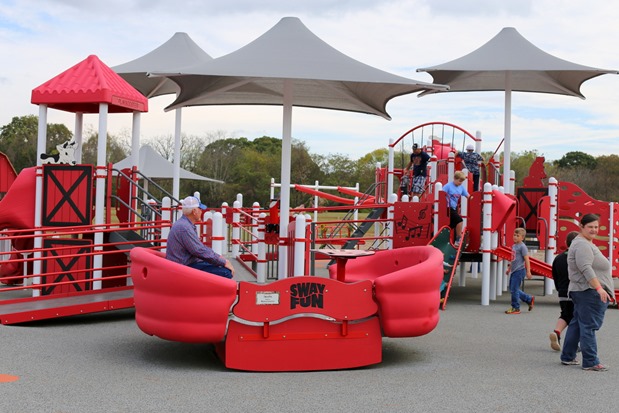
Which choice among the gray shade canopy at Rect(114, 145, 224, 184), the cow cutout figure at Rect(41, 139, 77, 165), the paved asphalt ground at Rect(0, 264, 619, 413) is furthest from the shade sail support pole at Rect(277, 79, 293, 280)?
the gray shade canopy at Rect(114, 145, 224, 184)

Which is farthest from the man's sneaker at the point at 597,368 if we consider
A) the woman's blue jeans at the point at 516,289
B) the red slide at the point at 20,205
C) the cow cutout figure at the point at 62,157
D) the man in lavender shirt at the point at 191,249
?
the red slide at the point at 20,205

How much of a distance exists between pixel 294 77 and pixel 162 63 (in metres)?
10.9

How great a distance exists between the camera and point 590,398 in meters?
7.10

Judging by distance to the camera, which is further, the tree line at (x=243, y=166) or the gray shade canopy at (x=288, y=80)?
the tree line at (x=243, y=166)

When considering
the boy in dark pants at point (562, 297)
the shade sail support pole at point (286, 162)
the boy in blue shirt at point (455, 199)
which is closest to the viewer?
the boy in dark pants at point (562, 297)

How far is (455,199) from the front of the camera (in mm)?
14828

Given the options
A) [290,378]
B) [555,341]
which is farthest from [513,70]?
[290,378]

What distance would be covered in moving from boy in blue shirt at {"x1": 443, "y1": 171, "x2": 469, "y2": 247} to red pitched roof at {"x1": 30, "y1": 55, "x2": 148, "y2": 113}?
6071mm

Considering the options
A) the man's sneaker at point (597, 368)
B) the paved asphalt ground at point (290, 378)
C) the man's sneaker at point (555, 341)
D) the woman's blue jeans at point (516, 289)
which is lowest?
the paved asphalt ground at point (290, 378)

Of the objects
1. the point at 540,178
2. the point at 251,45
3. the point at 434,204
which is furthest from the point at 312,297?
the point at 540,178

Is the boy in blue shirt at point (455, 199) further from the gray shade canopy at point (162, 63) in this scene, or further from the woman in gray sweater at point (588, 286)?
the gray shade canopy at point (162, 63)

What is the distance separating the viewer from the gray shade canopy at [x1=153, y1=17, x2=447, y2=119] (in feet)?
32.8

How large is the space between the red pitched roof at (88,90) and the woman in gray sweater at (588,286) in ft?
27.7

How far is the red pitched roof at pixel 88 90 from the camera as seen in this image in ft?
43.8
